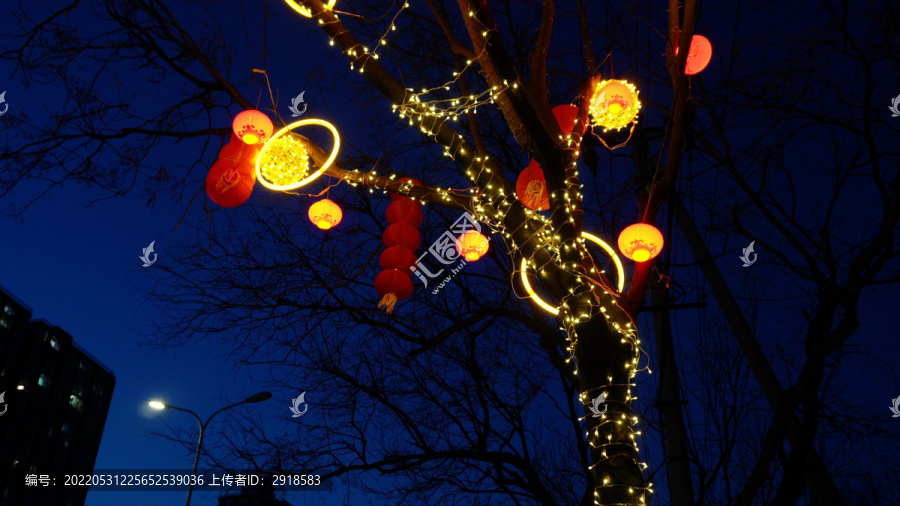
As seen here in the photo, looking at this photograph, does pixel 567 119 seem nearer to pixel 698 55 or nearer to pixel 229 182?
pixel 698 55

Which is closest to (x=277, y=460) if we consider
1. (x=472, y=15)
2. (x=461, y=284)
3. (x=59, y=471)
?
(x=461, y=284)

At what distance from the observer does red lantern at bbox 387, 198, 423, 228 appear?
457cm

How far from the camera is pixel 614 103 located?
3910mm

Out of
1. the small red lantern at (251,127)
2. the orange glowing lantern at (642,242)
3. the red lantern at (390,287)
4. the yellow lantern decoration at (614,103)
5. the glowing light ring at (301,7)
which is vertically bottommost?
the orange glowing lantern at (642,242)

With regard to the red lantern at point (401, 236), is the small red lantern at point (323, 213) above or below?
above

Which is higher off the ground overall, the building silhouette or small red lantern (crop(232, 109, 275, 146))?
the building silhouette

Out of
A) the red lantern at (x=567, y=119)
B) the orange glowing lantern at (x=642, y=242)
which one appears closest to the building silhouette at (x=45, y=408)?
the red lantern at (x=567, y=119)

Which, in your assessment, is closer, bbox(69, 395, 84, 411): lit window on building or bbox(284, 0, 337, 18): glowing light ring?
bbox(284, 0, 337, 18): glowing light ring

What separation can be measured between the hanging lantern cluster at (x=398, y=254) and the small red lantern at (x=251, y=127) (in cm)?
109

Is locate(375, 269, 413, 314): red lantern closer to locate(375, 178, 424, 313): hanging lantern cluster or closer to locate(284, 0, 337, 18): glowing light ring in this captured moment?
locate(375, 178, 424, 313): hanging lantern cluster

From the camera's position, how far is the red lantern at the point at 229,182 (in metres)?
3.80

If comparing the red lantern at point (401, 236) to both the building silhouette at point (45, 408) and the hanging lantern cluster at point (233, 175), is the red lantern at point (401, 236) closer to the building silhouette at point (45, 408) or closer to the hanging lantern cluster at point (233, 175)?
the hanging lantern cluster at point (233, 175)

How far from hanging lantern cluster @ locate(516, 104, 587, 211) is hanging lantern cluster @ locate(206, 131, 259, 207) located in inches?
72.2

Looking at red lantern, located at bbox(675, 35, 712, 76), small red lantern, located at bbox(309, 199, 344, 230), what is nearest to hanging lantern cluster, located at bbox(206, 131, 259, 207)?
small red lantern, located at bbox(309, 199, 344, 230)
